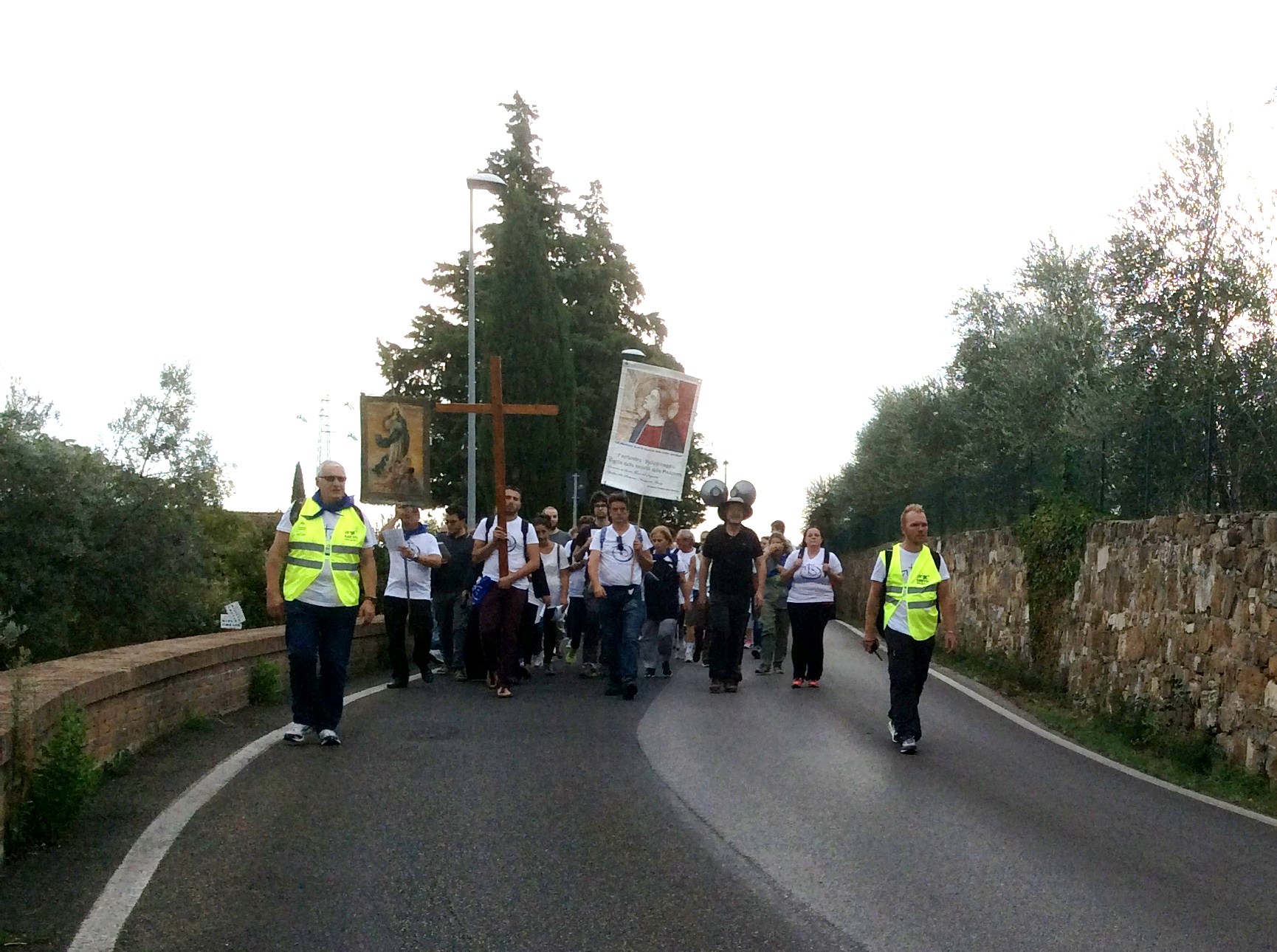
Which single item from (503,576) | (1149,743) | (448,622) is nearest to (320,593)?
(503,576)

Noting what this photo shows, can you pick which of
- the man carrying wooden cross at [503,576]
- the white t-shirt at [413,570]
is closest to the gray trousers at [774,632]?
the man carrying wooden cross at [503,576]

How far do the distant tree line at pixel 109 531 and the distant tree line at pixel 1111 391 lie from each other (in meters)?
18.7

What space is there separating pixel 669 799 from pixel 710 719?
13.0 feet

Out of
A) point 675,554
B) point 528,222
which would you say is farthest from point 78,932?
point 528,222

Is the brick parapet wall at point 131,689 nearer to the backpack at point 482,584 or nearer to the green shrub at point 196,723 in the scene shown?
the green shrub at point 196,723

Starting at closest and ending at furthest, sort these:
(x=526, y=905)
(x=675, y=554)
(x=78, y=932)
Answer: (x=78, y=932) < (x=526, y=905) < (x=675, y=554)

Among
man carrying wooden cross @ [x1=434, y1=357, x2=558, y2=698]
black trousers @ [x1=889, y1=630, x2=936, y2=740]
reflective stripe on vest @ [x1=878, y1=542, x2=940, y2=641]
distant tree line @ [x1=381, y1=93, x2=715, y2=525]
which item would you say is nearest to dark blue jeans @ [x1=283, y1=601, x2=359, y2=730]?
man carrying wooden cross @ [x1=434, y1=357, x2=558, y2=698]

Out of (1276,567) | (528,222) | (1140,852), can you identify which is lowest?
(1140,852)

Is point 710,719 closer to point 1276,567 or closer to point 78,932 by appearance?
point 1276,567

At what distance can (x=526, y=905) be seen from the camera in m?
6.05

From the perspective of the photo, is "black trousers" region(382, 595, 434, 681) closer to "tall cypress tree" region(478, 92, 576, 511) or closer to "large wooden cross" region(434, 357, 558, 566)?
"large wooden cross" region(434, 357, 558, 566)

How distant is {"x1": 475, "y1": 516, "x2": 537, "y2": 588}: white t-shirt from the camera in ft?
47.2

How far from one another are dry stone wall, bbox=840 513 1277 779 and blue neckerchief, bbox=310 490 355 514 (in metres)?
5.90

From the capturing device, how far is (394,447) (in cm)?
2308
